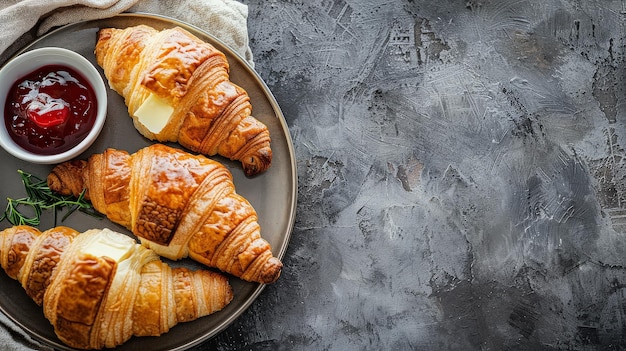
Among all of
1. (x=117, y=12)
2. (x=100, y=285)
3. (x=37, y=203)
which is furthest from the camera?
(x=117, y=12)

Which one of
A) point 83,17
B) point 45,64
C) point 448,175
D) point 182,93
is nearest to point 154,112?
point 182,93

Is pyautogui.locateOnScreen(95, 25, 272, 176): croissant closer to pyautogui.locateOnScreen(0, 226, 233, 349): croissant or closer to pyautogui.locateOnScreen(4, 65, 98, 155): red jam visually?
pyautogui.locateOnScreen(4, 65, 98, 155): red jam

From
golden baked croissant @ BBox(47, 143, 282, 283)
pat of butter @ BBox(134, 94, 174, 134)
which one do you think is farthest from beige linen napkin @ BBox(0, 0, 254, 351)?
golden baked croissant @ BBox(47, 143, 282, 283)

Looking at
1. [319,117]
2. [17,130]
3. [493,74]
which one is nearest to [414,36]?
[493,74]

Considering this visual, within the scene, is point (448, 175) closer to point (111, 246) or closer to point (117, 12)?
point (111, 246)

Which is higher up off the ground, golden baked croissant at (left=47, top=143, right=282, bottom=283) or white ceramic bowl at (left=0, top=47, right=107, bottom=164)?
white ceramic bowl at (left=0, top=47, right=107, bottom=164)
